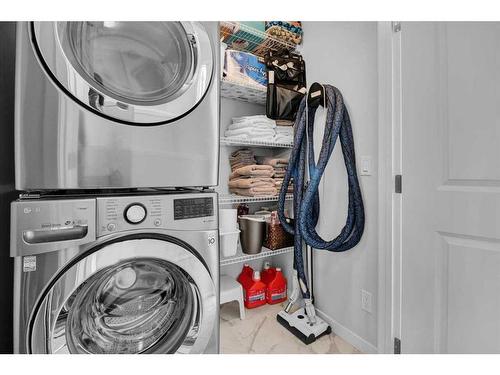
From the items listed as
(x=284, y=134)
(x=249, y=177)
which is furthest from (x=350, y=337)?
(x=284, y=134)

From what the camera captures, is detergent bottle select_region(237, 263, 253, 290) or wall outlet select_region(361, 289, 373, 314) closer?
wall outlet select_region(361, 289, 373, 314)

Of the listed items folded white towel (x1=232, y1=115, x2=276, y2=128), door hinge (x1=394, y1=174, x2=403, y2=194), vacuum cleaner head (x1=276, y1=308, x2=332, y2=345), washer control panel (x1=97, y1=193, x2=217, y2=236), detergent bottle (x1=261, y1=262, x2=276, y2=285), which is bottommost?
vacuum cleaner head (x1=276, y1=308, x2=332, y2=345)

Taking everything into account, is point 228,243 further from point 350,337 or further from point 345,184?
point 350,337

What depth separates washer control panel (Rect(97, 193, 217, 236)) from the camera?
0.75 m

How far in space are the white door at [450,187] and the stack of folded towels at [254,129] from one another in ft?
2.81

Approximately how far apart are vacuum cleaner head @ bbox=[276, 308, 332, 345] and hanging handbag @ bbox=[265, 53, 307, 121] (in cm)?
138

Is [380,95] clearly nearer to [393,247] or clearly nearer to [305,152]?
[305,152]

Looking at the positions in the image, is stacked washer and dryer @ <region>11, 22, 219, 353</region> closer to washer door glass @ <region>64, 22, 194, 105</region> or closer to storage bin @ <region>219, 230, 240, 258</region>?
washer door glass @ <region>64, 22, 194, 105</region>

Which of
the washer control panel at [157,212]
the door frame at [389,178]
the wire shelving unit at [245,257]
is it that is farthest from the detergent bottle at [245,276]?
the washer control panel at [157,212]

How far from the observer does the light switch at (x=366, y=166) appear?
1392mm

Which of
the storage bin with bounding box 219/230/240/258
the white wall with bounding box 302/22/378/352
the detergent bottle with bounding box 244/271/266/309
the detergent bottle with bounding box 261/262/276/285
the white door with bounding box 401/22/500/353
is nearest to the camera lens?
the white door with bounding box 401/22/500/353

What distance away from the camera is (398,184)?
3.99 feet

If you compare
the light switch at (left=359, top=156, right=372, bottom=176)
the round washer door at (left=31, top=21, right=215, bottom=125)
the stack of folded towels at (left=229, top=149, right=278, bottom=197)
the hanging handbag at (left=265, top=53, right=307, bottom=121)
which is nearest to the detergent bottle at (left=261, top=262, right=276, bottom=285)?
the stack of folded towels at (left=229, top=149, right=278, bottom=197)

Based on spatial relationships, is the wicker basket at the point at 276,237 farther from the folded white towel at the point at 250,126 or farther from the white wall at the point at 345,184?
the folded white towel at the point at 250,126
